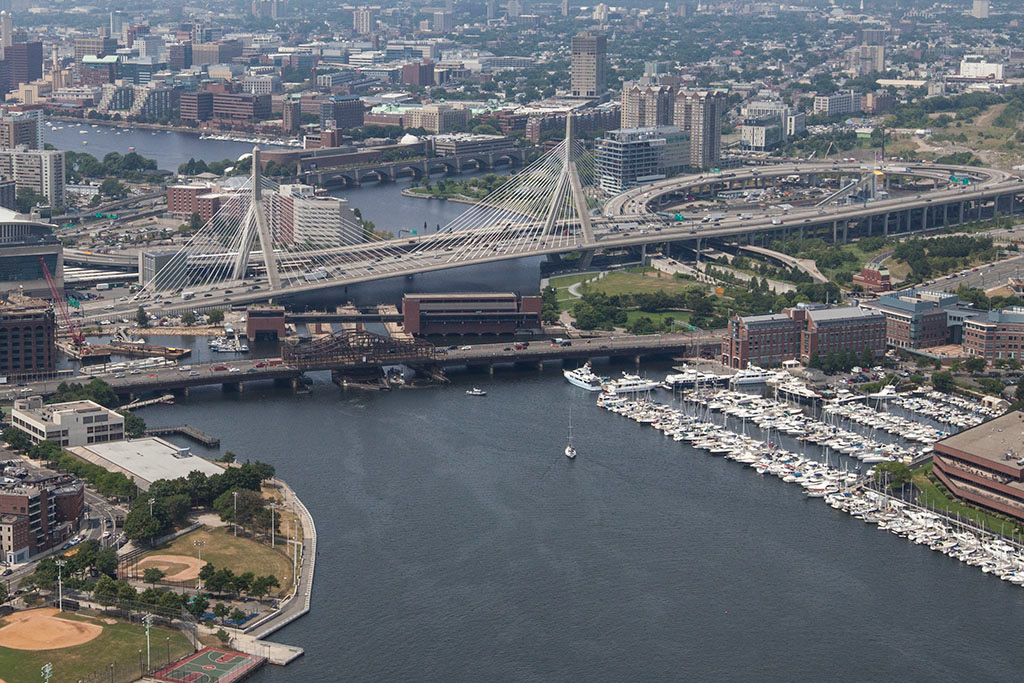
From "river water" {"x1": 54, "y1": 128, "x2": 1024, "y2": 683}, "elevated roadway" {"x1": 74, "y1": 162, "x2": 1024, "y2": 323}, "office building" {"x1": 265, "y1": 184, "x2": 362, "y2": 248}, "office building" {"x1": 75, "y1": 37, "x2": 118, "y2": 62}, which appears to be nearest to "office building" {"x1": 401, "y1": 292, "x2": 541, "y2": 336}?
"elevated roadway" {"x1": 74, "y1": 162, "x2": 1024, "y2": 323}

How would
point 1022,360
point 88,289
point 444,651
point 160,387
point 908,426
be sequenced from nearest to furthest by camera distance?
point 444,651, point 908,426, point 160,387, point 1022,360, point 88,289

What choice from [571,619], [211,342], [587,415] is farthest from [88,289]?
[571,619]

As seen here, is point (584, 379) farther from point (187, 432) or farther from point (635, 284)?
point (635, 284)

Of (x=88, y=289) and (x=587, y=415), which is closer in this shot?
(x=587, y=415)

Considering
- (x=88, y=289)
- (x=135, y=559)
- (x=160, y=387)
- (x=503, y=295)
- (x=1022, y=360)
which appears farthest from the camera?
(x=88, y=289)

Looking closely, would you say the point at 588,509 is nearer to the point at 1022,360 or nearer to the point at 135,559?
the point at 135,559

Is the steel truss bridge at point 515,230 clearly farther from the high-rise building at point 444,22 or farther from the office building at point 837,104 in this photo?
the high-rise building at point 444,22

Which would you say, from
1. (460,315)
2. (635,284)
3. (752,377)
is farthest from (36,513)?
(635,284)
